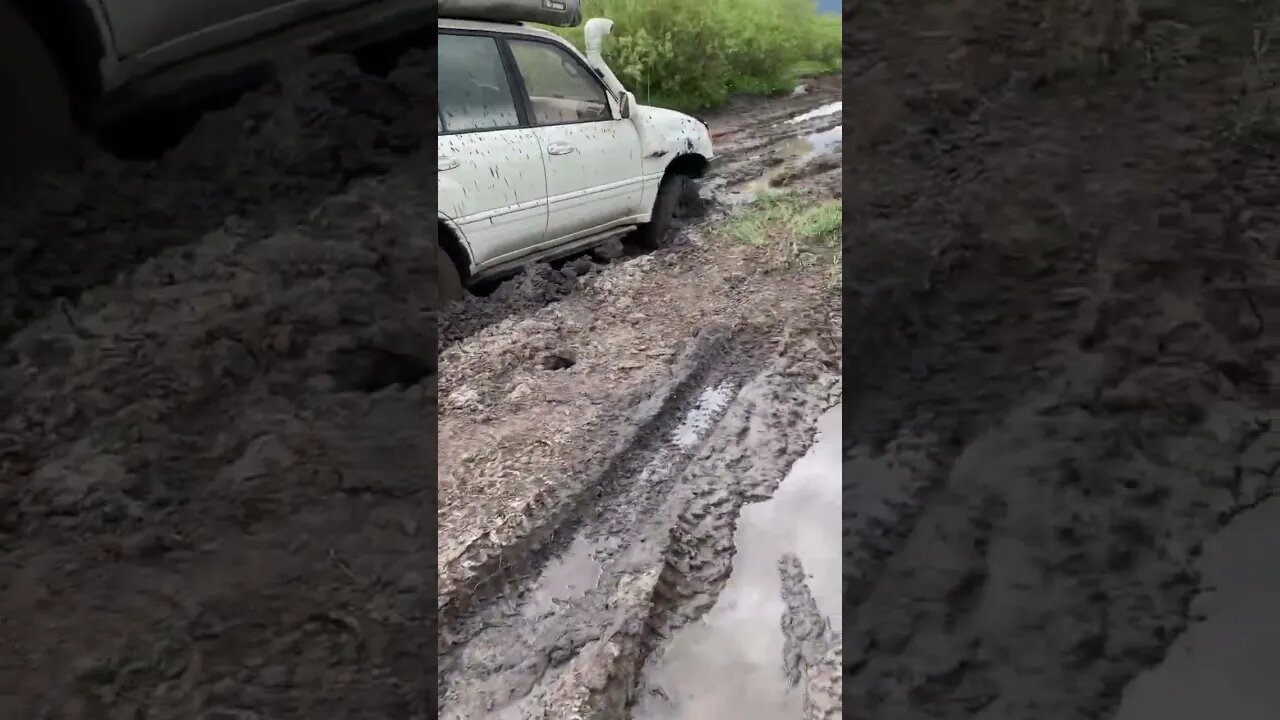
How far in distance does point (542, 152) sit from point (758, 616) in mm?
1047

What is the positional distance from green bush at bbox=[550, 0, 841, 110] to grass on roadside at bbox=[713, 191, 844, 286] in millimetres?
258

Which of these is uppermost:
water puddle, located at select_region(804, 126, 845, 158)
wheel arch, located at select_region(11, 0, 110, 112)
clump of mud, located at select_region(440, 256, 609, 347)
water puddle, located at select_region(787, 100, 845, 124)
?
wheel arch, located at select_region(11, 0, 110, 112)

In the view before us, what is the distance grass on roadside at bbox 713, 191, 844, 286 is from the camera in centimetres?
174

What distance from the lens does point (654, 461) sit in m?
1.59

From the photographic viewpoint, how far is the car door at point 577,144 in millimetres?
1641

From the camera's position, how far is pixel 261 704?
1.00 metres

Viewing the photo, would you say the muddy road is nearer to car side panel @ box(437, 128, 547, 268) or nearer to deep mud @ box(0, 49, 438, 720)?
car side panel @ box(437, 128, 547, 268)

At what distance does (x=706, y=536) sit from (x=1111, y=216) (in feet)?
2.89

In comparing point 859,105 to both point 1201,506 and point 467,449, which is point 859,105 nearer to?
point 1201,506

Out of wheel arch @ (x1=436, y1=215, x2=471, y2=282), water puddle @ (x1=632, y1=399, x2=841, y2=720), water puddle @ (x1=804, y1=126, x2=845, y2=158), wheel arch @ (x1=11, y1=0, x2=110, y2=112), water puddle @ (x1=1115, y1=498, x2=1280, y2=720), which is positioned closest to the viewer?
wheel arch @ (x1=11, y1=0, x2=110, y2=112)

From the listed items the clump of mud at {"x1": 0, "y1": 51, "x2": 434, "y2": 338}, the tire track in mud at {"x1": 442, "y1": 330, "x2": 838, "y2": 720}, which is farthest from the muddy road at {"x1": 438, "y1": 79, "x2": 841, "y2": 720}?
the clump of mud at {"x1": 0, "y1": 51, "x2": 434, "y2": 338}

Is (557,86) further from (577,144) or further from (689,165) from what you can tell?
(689,165)

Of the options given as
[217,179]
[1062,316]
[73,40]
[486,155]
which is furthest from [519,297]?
[1062,316]

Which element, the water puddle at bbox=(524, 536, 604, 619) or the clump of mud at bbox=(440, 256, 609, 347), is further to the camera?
the clump of mud at bbox=(440, 256, 609, 347)
